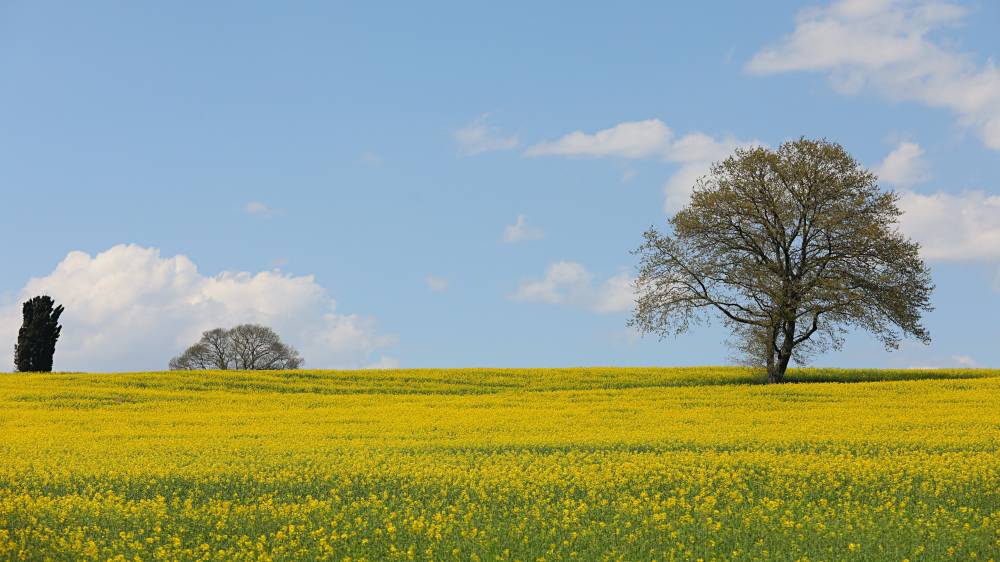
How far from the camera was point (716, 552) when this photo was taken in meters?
12.7

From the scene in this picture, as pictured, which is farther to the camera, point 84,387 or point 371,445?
point 84,387

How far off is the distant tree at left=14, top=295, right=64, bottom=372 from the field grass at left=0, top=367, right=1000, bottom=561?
25.7m

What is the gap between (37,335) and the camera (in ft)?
198

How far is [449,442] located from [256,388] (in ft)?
72.4

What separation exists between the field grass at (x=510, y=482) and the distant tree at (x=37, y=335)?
25685 millimetres

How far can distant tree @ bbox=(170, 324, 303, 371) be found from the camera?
80.4 meters

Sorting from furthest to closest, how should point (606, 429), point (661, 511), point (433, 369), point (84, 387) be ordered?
point (433, 369), point (84, 387), point (606, 429), point (661, 511)

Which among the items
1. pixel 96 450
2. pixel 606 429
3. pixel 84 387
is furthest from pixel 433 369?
pixel 96 450

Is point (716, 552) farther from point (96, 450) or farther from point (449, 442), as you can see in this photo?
point (96, 450)

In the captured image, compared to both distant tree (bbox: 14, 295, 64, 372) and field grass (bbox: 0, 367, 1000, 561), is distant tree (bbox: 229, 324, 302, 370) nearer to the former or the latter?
distant tree (bbox: 14, 295, 64, 372)

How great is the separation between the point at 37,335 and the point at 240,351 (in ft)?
71.1

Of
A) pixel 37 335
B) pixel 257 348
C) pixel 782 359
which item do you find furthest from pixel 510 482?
pixel 257 348

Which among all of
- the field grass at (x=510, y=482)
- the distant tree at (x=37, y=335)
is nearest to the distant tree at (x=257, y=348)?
the distant tree at (x=37, y=335)

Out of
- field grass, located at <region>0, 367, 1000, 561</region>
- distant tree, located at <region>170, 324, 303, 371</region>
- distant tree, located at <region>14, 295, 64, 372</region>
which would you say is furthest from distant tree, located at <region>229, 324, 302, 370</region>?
field grass, located at <region>0, 367, 1000, 561</region>
